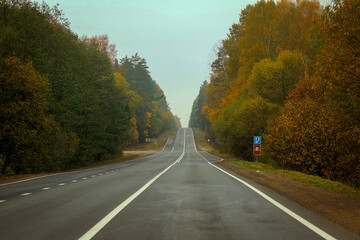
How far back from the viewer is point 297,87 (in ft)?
90.8

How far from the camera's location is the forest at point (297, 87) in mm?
10969

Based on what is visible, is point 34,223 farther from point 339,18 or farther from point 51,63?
point 51,63

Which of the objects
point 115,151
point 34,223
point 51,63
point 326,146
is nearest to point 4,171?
point 51,63

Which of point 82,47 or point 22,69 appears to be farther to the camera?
point 82,47

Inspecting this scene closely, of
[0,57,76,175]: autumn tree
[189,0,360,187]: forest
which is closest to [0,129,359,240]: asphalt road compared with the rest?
[189,0,360,187]: forest

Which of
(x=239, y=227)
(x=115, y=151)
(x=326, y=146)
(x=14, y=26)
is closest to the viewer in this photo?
(x=239, y=227)

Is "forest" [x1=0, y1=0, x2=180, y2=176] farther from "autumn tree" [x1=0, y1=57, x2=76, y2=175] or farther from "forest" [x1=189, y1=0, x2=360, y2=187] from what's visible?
"forest" [x1=189, y1=0, x2=360, y2=187]

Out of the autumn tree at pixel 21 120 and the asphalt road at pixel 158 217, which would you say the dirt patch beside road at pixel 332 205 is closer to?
the asphalt road at pixel 158 217

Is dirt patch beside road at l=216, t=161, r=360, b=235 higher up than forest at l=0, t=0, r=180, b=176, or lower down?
lower down

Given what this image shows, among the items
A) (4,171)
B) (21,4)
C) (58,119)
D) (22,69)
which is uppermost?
(21,4)

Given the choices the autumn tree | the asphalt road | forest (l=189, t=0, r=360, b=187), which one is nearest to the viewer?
the asphalt road

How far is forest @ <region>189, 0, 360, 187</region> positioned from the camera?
36.0ft

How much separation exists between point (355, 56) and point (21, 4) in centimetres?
2242

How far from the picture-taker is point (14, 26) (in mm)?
22344
